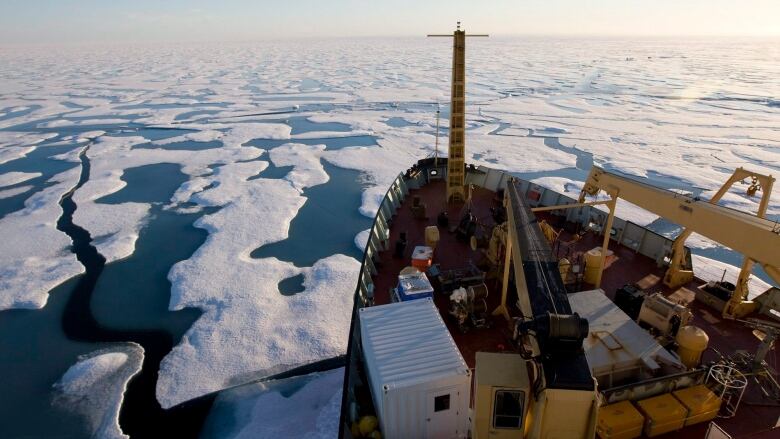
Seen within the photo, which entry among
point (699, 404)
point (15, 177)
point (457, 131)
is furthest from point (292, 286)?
point (15, 177)

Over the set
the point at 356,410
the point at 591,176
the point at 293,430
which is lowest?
the point at 293,430

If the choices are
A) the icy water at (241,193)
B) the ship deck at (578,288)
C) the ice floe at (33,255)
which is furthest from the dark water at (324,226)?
the ice floe at (33,255)

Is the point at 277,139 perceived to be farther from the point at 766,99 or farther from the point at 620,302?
the point at 766,99

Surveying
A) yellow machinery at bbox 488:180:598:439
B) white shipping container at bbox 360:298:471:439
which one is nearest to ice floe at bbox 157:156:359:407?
white shipping container at bbox 360:298:471:439

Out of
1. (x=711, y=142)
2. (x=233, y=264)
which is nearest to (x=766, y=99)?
(x=711, y=142)

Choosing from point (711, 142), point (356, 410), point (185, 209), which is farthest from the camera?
Result: point (711, 142)

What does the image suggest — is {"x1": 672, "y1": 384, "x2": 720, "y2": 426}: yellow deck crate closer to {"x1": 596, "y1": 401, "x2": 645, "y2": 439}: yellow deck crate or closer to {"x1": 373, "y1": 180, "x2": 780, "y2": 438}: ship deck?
{"x1": 373, "y1": 180, "x2": 780, "y2": 438}: ship deck
